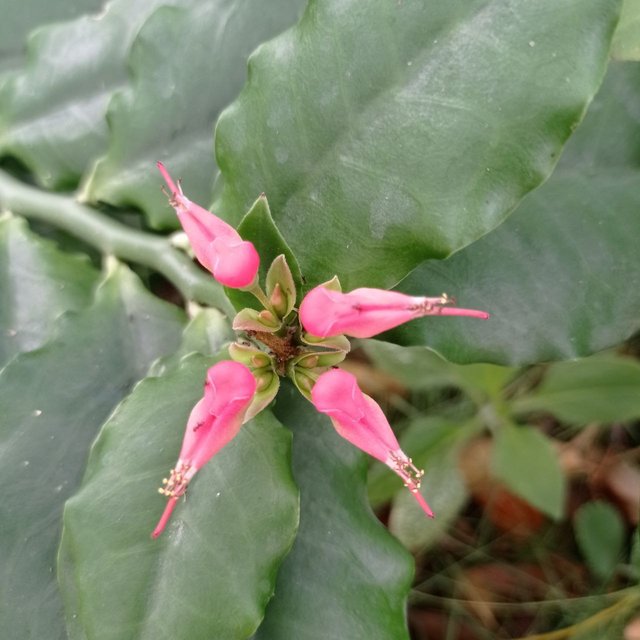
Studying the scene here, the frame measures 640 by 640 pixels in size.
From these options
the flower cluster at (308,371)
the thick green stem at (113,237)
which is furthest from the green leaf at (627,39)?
the thick green stem at (113,237)

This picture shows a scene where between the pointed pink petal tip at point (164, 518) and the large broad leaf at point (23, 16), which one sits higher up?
the large broad leaf at point (23, 16)

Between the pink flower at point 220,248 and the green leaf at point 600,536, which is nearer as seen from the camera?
the pink flower at point 220,248

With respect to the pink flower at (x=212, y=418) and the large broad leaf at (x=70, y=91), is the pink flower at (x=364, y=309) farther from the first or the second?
the large broad leaf at (x=70, y=91)

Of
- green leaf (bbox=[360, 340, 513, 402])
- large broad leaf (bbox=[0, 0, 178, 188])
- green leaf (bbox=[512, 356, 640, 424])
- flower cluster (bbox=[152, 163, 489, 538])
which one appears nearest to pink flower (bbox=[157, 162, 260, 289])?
flower cluster (bbox=[152, 163, 489, 538])

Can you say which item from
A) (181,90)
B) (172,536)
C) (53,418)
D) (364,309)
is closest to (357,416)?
(364,309)

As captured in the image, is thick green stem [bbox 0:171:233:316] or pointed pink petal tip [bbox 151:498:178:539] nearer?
pointed pink petal tip [bbox 151:498:178:539]

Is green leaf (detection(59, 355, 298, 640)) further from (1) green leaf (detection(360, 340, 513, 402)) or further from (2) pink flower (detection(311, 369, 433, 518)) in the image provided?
(1) green leaf (detection(360, 340, 513, 402))
